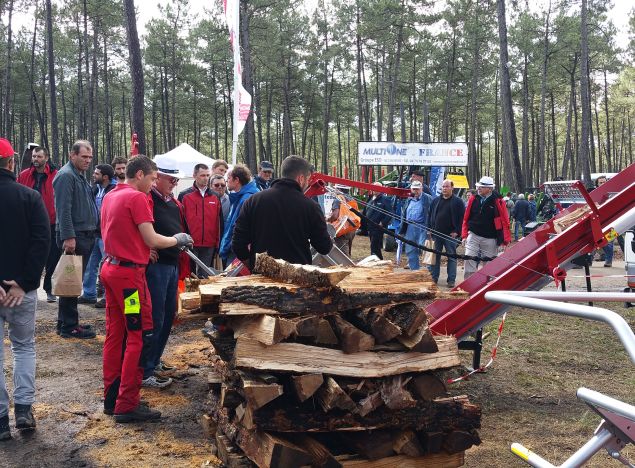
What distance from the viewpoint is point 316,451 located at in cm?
348

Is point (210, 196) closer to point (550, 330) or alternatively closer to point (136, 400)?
point (136, 400)

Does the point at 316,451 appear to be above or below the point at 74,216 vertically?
below

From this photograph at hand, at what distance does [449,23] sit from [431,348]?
132 feet

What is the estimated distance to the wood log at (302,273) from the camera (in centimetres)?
338

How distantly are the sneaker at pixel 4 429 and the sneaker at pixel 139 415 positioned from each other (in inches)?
30.3

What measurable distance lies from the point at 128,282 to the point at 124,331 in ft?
1.53

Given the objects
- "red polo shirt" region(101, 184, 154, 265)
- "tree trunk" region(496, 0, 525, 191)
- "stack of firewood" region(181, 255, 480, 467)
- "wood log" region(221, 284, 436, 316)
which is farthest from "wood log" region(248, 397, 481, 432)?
"tree trunk" region(496, 0, 525, 191)

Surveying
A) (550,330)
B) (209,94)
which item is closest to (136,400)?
(550,330)

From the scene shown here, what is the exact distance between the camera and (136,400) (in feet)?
15.8

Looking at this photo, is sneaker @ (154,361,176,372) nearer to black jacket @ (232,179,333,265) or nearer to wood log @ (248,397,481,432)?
black jacket @ (232,179,333,265)

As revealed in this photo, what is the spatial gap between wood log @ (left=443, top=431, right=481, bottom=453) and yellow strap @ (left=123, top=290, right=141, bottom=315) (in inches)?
100.0

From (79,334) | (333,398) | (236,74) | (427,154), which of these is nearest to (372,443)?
(333,398)

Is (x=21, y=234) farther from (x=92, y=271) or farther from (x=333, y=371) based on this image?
(x=92, y=271)

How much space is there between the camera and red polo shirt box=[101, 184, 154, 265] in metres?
4.69
